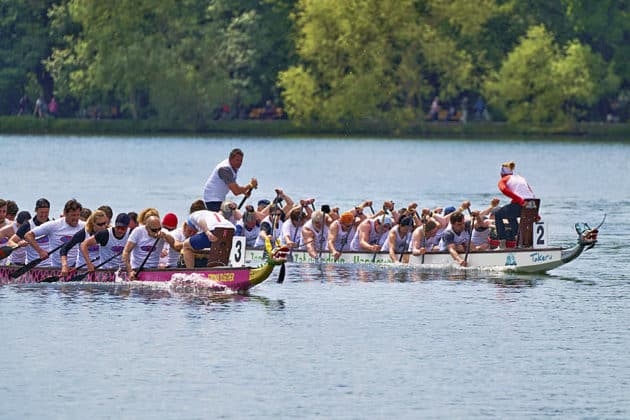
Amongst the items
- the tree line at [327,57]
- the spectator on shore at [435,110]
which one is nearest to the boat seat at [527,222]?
the tree line at [327,57]

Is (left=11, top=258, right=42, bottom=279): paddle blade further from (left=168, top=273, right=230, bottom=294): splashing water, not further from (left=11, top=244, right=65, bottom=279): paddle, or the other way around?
(left=168, top=273, right=230, bottom=294): splashing water

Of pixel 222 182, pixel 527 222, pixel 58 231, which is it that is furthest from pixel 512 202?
pixel 58 231

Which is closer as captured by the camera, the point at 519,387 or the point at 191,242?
the point at 519,387

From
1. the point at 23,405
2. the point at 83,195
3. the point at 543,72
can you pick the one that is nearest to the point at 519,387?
the point at 23,405

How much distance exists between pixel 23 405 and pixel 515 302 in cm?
1253

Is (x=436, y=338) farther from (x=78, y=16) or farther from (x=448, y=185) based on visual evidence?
(x=78, y=16)

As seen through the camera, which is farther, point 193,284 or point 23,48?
point 23,48

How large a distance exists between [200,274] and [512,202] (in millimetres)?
7787

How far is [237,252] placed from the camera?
101 feet

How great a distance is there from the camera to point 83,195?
70062mm

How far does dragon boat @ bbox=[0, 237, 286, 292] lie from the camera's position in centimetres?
3076

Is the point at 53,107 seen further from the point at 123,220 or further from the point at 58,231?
the point at 123,220

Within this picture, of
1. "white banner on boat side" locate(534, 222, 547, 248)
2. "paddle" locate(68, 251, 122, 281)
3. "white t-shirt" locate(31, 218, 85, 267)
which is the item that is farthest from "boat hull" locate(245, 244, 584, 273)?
"white t-shirt" locate(31, 218, 85, 267)

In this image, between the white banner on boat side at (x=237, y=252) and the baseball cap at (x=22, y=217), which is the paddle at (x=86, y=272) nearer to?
the baseball cap at (x=22, y=217)
